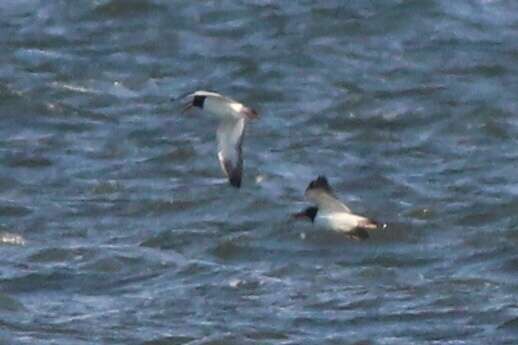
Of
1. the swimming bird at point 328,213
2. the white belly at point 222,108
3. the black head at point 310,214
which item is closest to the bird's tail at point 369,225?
the swimming bird at point 328,213

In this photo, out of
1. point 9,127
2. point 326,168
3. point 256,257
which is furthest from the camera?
point 9,127

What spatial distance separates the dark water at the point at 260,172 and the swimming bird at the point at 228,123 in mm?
655

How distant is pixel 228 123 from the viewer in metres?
12.9

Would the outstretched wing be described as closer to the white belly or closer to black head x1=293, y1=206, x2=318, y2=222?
black head x1=293, y1=206, x2=318, y2=222

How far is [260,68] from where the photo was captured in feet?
55.5

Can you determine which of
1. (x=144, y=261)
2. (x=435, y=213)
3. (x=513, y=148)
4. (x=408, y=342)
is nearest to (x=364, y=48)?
(x=513, y=148)

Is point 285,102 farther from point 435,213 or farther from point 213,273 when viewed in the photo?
point 213,273

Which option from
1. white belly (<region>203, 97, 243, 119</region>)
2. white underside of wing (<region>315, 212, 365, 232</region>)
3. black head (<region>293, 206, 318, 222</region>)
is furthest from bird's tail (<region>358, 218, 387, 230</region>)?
white belly (<region>203, 97, 243, 119</region>)

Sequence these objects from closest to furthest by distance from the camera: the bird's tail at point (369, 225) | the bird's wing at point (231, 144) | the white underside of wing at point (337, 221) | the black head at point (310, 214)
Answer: the white underside of wing at point (337, 221) → the black head at point (310, 214) → the bird's tail at point (369, 225) → the bird's wing at point (231, 144)

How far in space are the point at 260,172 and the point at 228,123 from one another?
1.78 m

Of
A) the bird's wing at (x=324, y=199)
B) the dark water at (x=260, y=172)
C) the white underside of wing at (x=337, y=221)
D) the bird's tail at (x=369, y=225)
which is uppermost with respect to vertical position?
the bird's wing at (x=324, y=199)

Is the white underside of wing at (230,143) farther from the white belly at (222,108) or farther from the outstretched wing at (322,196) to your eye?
the outstretched wing at (322,196)

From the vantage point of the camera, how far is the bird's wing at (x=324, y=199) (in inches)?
464

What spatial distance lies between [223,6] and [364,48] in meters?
1.74
